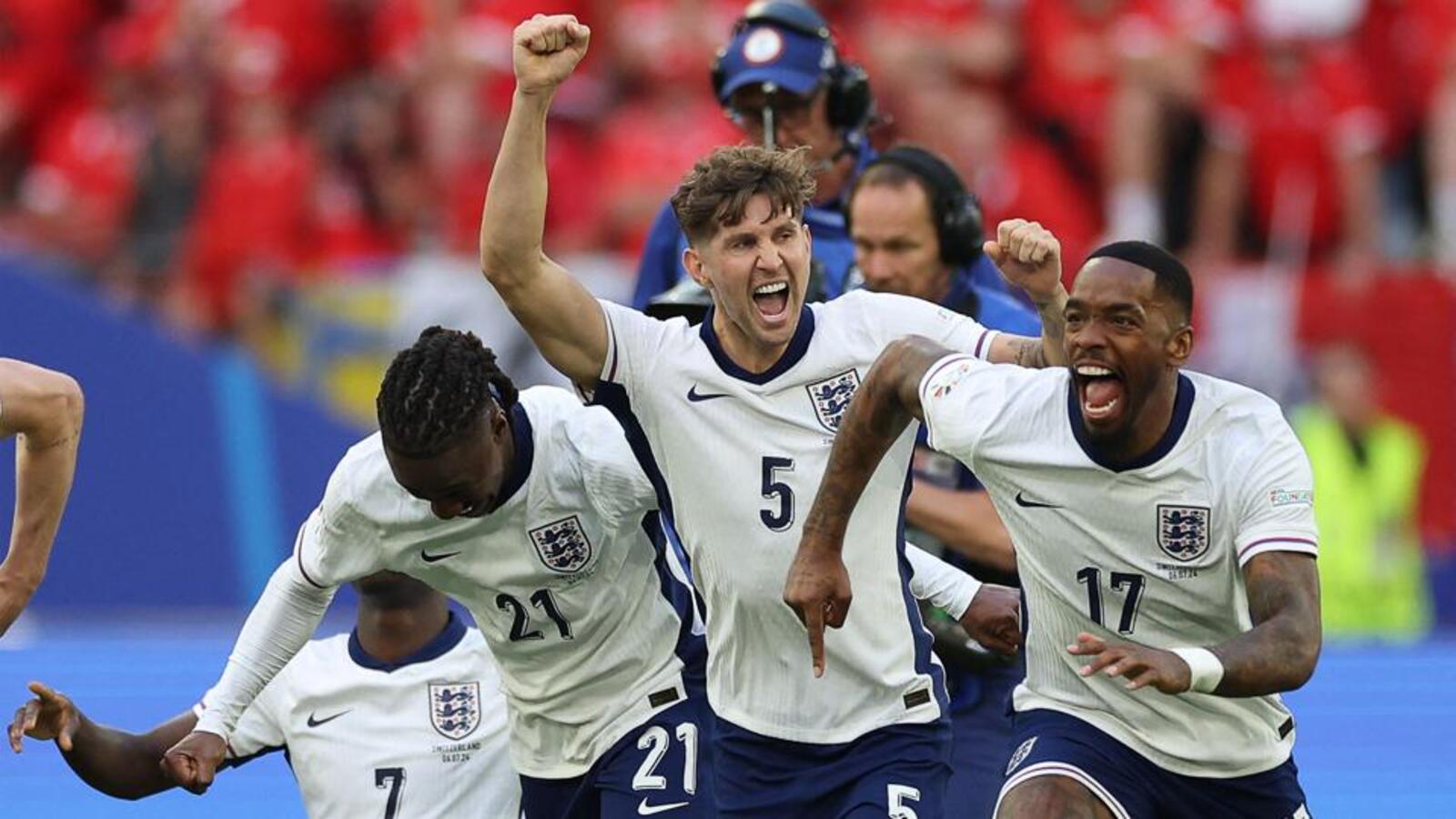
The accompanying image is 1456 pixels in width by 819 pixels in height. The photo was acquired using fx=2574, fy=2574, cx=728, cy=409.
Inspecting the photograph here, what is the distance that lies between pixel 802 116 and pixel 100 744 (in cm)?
288

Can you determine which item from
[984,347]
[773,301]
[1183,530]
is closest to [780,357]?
[773,301]

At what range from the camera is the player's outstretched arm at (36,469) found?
5855mm

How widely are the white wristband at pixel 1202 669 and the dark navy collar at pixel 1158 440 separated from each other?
664 millimetres

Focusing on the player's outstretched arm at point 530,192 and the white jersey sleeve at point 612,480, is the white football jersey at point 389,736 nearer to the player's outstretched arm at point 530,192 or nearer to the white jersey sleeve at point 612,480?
the white jersey sleeve at point 612,480

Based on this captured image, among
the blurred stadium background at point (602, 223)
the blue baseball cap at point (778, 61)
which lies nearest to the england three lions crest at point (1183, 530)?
the blue baseball cap at point (778, 61)

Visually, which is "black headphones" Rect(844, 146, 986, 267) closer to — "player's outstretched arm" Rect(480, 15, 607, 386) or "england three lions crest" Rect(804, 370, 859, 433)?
"england three lions crest" Rect(804, 370, 859, 433)

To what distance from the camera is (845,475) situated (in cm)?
550

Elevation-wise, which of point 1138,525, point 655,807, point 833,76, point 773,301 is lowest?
point 655,807

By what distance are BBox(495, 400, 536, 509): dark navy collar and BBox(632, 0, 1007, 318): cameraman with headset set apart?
5.41 feet

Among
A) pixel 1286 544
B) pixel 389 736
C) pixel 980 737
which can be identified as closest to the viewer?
pixel 1286 544

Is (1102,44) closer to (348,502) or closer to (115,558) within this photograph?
(115,558)

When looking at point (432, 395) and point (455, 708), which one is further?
point (455, 708)

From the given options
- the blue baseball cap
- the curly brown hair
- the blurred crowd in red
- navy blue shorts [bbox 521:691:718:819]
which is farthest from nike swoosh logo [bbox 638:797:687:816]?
the blurred crowd in red

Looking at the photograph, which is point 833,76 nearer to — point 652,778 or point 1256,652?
point 652,778
